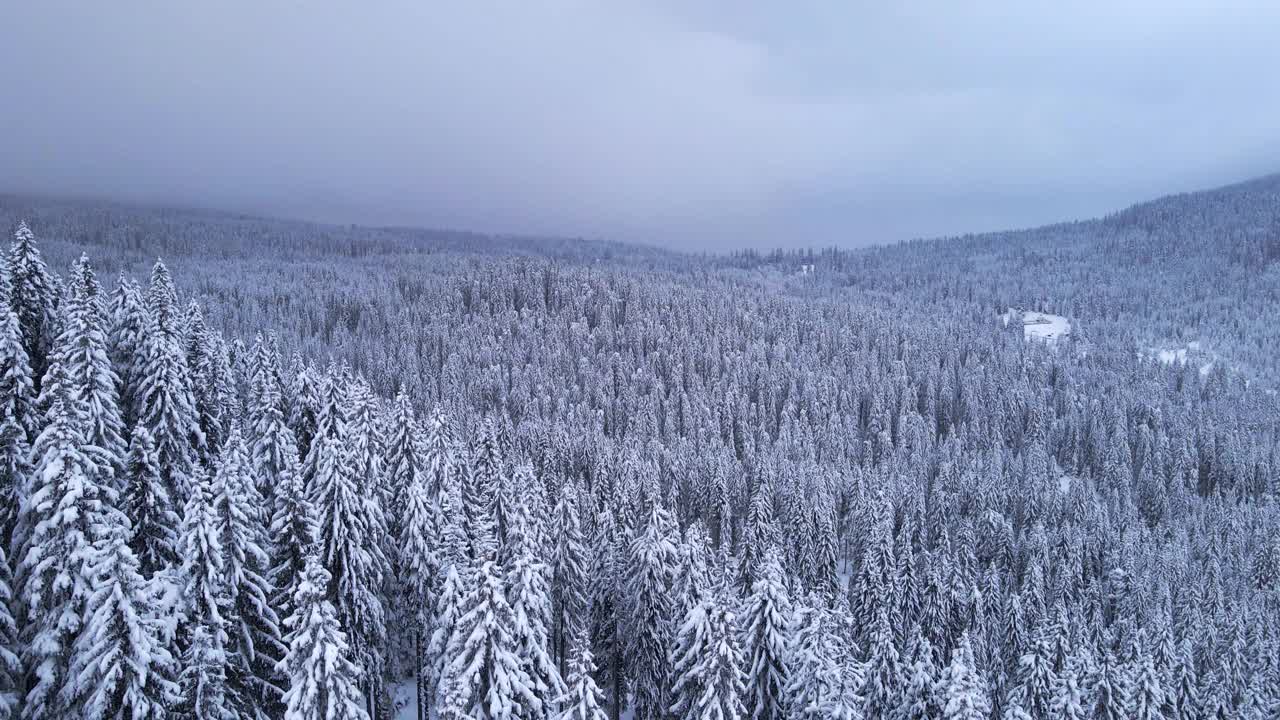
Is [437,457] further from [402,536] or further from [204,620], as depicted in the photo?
[204,620]

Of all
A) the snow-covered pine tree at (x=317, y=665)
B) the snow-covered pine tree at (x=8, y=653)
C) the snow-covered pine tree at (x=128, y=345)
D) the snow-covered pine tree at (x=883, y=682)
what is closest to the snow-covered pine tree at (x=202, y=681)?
the snow-covered pine tree at (x=317, y=665)

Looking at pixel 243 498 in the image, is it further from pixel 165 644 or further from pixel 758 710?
pixel 758 710

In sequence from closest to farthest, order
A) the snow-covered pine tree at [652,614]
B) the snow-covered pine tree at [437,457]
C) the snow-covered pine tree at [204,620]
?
the snow-covered pine tree at [204,620], the snow-covered pine tree at [652,614], the snow-covered pine tree at [437,457]

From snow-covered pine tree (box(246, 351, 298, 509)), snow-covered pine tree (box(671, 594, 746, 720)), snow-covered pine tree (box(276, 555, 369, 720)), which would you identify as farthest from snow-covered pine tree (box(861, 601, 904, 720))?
snow-covered pine tree (box(246, 351, 298, 509))

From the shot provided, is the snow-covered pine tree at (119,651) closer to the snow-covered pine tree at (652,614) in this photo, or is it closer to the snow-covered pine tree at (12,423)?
the snow-covered pine tree at (12,423)

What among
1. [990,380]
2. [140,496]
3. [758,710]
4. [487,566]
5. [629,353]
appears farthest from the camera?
[629,353]

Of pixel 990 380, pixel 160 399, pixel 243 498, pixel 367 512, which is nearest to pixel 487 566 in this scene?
pixel 243 498
